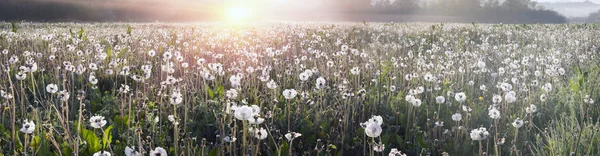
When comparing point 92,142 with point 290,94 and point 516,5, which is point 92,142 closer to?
point 290,94

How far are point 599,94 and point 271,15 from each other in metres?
70.3

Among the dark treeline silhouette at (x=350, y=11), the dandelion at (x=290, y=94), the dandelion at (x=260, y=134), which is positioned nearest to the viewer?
the dandelion at (x=260, y=134)

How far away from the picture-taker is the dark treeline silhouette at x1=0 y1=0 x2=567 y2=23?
5009 centimetres

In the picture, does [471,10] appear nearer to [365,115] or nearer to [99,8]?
[99,8]

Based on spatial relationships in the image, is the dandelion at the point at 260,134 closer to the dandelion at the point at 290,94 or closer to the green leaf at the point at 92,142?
the dandelion at the point at 290,94

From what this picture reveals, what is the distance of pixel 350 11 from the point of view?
76.2m

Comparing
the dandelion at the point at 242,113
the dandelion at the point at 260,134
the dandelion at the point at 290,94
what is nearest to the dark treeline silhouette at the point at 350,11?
the dandelion at the point at 290,94

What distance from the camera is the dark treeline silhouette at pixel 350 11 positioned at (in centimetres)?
5009

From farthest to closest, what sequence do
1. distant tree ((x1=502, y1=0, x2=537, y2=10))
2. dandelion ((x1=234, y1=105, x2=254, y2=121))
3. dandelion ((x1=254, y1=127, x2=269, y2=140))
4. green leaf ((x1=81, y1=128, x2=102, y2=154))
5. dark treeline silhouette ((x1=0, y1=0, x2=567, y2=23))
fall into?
distant tree ((x1=502, y1=0, x2=537, y2=10)), dark treeline silhouette ((x1=0, y1=0, x2=567, y2=23)), green leaf ((x1=81, y1=128, x2=102, y2=154)), dandelion ((x1=254, y1=127, x2=269, y2=140)), dandelion ((x1=234, y1=105, x2=254, y2=121))

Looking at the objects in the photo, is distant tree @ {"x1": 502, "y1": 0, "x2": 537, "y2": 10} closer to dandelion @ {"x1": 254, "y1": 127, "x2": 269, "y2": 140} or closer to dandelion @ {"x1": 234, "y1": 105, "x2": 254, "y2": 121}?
dandelion @ {"x1": 254, "y1": 127, "x2": 269, "y2": 140}

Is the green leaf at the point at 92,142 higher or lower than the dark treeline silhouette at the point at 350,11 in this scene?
lower

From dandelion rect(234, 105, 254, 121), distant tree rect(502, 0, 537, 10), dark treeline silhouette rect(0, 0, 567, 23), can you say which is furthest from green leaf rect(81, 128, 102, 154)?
distant tree rect(502, 0, 537, 10)

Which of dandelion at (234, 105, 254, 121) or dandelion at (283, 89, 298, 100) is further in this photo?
dandelion at (283, 89, 298, 100)

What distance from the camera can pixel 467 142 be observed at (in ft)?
10.2
